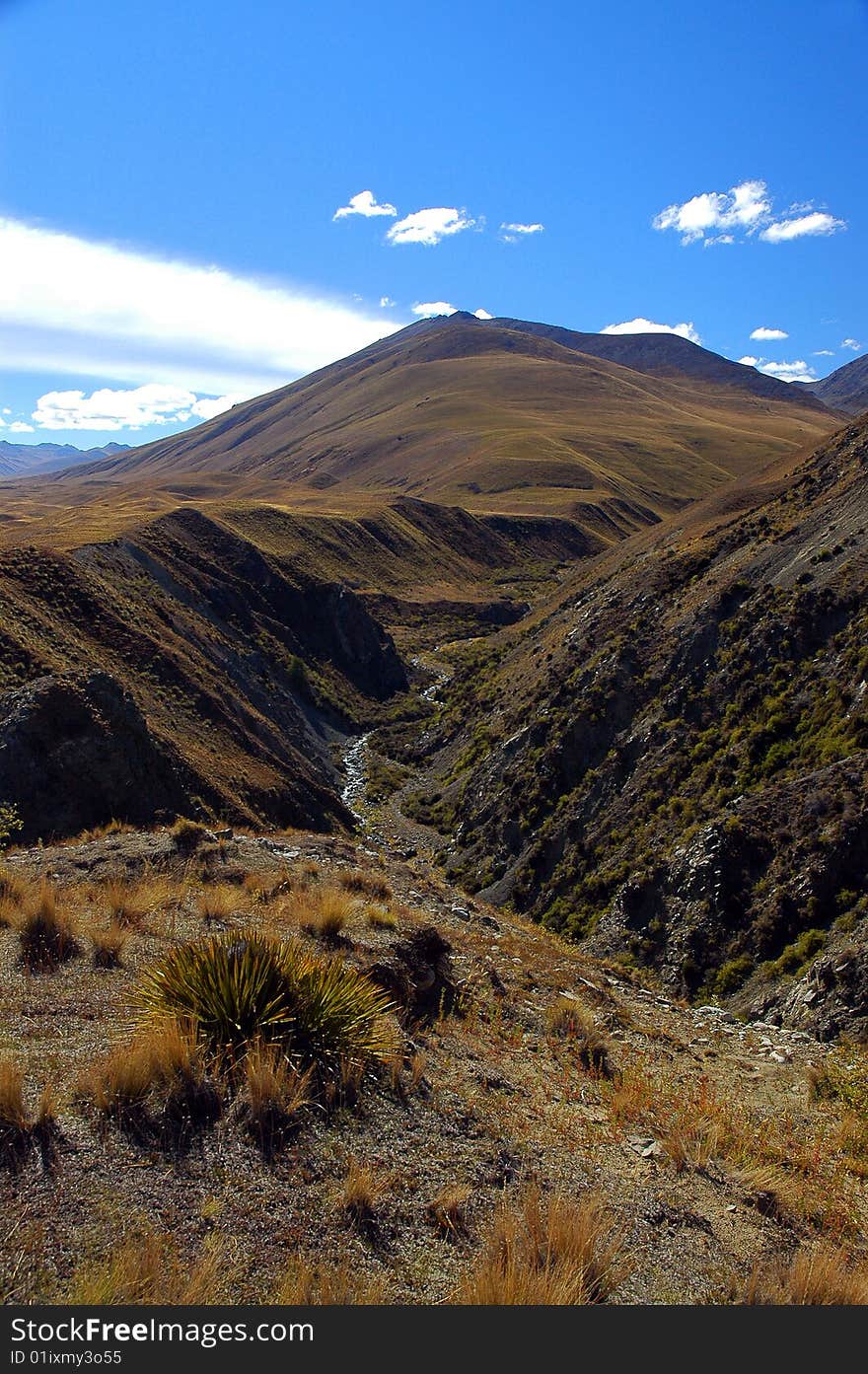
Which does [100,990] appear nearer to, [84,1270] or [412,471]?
[84,1270]

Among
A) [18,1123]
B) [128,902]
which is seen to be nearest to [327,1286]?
[18,1123]

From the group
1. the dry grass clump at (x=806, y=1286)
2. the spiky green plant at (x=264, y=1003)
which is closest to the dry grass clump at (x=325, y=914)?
the spiky green plant at (x=264, y=1003)

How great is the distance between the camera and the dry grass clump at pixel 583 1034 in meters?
8.11

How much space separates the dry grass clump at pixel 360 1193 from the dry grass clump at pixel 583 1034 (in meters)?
3.87

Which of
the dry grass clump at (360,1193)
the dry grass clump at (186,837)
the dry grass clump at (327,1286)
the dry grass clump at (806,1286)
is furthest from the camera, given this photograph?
the dry grass clump at (186,837)

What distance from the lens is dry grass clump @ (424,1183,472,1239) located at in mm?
4500

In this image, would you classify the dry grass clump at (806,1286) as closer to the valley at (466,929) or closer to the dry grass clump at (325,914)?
the valley at (466,929)

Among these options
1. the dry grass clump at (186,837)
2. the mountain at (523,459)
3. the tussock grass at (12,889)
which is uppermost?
the mountain at (523,459)

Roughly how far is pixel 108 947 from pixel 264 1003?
256cm

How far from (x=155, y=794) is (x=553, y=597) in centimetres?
3723

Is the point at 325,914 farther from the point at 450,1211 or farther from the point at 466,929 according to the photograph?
the point at 450,1211

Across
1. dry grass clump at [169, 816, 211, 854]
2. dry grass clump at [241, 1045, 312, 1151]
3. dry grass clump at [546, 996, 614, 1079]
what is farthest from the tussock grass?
dry grass clump at [546, 996, 614, 1079]

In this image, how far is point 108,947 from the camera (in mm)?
7426

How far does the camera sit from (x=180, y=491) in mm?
132500
